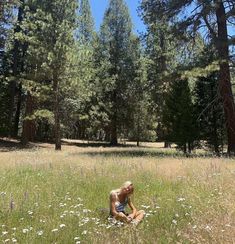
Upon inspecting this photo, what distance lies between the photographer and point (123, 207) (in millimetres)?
7461

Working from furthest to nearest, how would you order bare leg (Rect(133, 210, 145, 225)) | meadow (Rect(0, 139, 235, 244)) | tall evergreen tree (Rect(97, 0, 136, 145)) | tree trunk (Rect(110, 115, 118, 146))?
1. tree trunk (Rect(110, 115, 118, 146))
2. tall evergreen tree (Rect(97, 0, 136, 145))
3. bare leg (Rect(133, 210, 145, 225))
4. meadow (Rect(0, 139, 235, 244))

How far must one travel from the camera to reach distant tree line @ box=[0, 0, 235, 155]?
23609mm

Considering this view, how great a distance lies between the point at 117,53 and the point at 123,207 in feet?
128

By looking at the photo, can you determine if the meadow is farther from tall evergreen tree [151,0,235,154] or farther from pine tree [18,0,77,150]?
pine tree [18,0,77,150]

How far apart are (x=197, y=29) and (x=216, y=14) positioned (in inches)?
55.6

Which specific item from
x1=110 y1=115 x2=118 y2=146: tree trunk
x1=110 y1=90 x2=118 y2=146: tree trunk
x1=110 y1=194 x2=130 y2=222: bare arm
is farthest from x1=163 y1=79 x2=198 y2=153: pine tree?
x1=110 y1=194 x2=130 y2=222: bare arm

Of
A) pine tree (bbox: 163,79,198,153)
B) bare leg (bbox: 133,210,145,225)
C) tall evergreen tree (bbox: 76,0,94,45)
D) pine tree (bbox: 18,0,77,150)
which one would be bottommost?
bare leg (bbox: 133,210,145,225)

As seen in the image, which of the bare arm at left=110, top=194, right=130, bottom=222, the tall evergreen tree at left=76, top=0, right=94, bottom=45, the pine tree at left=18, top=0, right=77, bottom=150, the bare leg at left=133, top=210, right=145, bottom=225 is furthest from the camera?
the tall evergreen tree at left=76, top=0, right=94, bottom=45

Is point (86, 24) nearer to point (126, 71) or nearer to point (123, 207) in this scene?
point (126, 71)

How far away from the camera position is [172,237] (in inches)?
242

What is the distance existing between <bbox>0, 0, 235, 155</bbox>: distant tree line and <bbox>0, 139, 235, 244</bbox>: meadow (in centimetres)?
1020

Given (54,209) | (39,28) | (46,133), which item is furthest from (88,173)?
(46,133)

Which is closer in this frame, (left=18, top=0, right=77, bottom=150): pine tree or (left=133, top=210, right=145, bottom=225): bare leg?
(left=133, top=210, right=145, bottom=225): bare leg

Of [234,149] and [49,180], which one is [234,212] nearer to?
[49,180]
